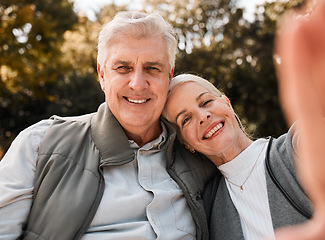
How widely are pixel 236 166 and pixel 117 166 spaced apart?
0.80 m

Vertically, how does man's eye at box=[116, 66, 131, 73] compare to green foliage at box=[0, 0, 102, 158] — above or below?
above

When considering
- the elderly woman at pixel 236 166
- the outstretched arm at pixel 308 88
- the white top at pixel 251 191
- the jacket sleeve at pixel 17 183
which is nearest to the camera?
the outstretched arm at pixel 308 88

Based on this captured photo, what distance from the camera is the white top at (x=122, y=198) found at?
1.89 meters

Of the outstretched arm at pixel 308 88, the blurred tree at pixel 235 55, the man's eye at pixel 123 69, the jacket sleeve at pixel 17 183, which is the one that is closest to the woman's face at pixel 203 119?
the man's eye at pixel 123 69

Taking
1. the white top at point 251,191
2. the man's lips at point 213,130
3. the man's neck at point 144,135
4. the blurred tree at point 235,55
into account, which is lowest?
the blurred tree at point 235,55

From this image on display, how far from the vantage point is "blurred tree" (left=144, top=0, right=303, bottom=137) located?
1491 centimetres

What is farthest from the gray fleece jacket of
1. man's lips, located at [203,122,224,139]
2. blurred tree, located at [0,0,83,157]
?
blurred tree, located at [0,0,83,157]

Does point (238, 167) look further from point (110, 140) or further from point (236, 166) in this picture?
point (110, 140)

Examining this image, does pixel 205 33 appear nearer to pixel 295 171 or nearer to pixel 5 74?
pixel 5 74

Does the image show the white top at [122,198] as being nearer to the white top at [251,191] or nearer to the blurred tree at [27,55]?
the white top at [251,191]

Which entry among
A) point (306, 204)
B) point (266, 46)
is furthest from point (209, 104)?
point (266, 46)

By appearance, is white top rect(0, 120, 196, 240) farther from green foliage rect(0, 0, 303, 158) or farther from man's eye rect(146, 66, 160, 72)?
green foliage rect(0, 0, 303, 158)

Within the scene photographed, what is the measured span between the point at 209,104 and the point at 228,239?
91cm

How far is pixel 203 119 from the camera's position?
230cm
